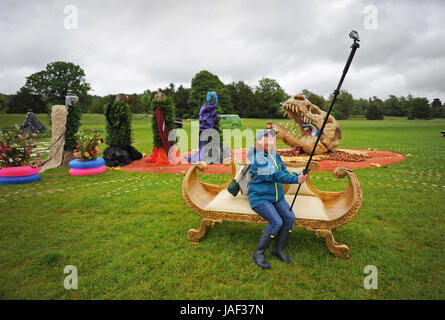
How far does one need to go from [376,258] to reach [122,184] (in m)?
6.18

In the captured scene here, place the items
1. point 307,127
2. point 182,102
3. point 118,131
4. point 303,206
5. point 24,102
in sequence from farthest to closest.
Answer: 1. point 182,102
2. point 24,102
3. point 307,127
4. point 118,131
5. point 303,206

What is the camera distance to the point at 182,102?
51.6m

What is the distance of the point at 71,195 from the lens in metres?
5.87

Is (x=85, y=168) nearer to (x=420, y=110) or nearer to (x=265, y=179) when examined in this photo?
(x=265, y=179)

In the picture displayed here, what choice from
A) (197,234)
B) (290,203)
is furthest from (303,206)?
(197,234)

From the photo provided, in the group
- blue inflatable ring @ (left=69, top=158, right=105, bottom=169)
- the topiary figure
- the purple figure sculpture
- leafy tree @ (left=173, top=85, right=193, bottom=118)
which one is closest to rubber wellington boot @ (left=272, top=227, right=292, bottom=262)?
the purple figure sculpture

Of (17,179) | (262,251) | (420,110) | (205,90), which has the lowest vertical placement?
(262,251)

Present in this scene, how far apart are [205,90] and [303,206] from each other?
149 ft

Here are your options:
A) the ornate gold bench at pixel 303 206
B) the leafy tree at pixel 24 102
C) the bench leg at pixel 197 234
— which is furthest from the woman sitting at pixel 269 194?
the leafy tree at pixel 24 102

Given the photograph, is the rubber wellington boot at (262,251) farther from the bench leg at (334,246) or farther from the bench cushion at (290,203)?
the bench leg at (334,246)

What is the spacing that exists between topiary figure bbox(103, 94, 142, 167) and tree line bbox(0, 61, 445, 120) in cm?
1846

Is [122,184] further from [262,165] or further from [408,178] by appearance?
[408,178]

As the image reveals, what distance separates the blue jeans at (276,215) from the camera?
310 centimetres

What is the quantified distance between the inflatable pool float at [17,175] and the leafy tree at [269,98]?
4775 centimetres
